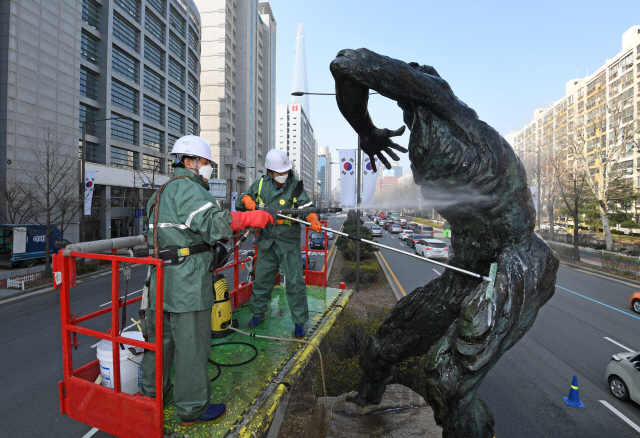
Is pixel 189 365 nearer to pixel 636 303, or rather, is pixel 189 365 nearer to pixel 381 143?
pixel 381 143

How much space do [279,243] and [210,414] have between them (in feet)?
7.41

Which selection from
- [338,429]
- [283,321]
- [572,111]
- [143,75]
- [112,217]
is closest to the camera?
[338,429]

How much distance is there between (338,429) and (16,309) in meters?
11.3

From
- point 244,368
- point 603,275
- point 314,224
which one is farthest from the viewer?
point 603,275

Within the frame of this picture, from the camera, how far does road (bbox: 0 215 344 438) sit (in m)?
4.57

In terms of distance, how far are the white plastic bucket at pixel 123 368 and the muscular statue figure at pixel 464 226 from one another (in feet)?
8.40

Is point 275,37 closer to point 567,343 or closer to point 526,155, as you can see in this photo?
point 526,155

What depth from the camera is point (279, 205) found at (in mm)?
4562

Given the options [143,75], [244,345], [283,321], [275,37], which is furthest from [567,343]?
[275,37]

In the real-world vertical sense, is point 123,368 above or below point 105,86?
below

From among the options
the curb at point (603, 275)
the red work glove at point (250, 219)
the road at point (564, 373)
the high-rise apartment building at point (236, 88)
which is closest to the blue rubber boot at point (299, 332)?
the red work glove at point (250, 219)

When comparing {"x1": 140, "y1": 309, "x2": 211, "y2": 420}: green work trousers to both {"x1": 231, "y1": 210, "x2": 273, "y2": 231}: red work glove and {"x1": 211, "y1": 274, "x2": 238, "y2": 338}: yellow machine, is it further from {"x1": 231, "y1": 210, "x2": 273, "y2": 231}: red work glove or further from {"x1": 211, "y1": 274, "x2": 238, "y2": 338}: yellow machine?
{"x1": 211, "y1": 274, "x2": 238, "y2": 338}: yellow machine

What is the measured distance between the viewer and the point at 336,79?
2.40m

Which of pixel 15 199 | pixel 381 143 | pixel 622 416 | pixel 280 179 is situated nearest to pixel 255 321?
pixel 280 179
